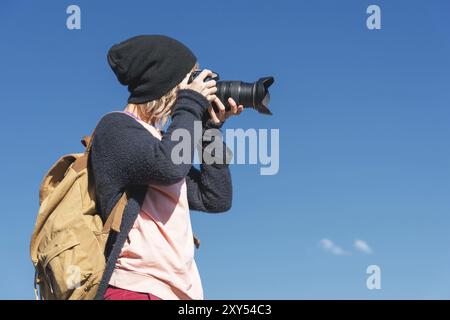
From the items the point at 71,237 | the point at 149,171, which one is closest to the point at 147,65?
the point at 149,171

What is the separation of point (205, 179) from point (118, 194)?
623 mm

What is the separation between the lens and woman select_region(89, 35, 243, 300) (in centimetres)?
281

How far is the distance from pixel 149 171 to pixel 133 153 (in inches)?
4.3

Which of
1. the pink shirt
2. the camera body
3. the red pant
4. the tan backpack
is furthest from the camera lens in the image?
the red pant

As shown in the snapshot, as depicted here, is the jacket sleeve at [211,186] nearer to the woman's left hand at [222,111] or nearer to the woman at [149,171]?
the woman's left hand at [222,111]

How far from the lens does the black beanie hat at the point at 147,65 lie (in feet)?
10.2

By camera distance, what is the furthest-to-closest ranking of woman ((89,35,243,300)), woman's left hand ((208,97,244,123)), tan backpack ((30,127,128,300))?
woman's left hand ((208,97,244,123)) → woman ((89,35,243,300)) → tan backpack ((30,127,128,300))

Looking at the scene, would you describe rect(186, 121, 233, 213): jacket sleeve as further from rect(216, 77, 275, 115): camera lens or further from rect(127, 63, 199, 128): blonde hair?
rect(127, 63, 199, 128): blonde hair

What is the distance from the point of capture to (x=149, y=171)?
111 inches

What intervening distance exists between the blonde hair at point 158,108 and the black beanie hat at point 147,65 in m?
0.02

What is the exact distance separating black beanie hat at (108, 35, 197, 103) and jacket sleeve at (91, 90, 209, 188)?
0.23 metres

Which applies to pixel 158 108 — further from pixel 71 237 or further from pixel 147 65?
pixel 71 237

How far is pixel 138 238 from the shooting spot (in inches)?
112
